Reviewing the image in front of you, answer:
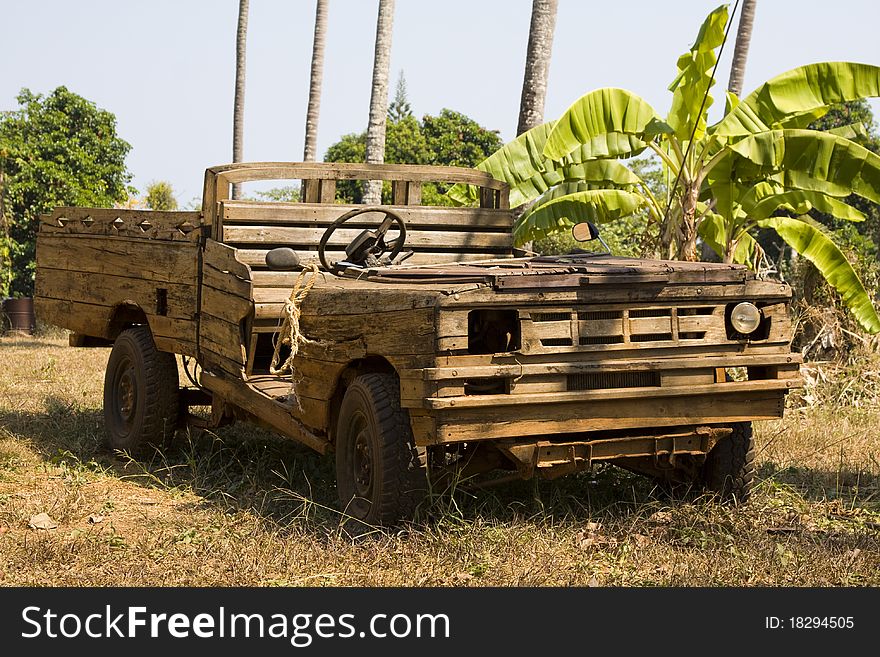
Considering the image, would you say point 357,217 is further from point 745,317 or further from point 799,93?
point 799,93

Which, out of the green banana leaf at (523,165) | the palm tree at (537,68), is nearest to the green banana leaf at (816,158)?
the green banana leaf at (523,165)

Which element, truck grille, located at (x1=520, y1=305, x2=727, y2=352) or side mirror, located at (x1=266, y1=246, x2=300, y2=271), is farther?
Result: side mirror, located at (x1=266, y1=246, x2=300, y2=271)

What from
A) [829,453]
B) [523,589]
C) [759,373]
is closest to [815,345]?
[829,453]

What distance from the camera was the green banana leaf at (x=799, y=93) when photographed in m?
9.80

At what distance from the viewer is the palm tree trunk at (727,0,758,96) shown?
50.3 ft

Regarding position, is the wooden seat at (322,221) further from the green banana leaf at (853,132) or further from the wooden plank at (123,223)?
the green banana leaf at (853,132)

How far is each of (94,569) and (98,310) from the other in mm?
3705

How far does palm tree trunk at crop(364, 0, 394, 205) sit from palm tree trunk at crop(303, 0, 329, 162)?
3.47 m

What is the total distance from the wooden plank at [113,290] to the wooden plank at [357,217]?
0.60m

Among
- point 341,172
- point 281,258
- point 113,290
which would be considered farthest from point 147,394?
point 341,172

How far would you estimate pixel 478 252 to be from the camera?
8.10 m

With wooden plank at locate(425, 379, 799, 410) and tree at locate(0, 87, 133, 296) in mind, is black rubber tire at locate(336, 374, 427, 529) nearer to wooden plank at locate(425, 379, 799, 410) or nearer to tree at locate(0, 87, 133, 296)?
wooden plank at locate(425, 379, 799, 410)

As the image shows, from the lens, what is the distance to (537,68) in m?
12.7

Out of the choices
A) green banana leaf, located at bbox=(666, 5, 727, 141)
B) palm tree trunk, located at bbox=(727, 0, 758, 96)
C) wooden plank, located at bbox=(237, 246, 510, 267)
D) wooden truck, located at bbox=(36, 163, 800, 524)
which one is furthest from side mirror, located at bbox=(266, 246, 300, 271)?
palm tree trunk, located at bbox=(727, 0, 758, 96)
